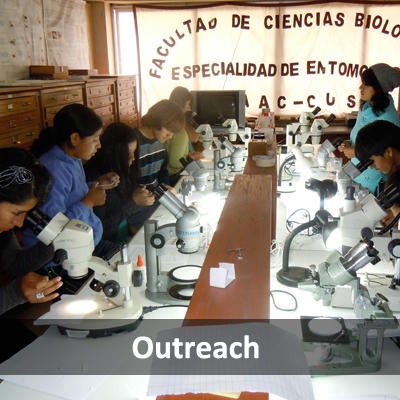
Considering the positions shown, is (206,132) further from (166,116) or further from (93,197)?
(93,197)

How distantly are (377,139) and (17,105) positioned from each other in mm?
2632

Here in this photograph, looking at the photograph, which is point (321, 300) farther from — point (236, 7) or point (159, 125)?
point (236, 7)

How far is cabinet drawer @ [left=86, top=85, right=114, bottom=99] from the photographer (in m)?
5.08

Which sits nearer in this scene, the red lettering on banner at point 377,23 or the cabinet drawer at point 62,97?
the cabinet drawer at point 62,97

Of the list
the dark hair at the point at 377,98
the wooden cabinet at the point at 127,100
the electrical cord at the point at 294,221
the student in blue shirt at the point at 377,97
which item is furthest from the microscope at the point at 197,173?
the wooden cabinet at the point at 127,100

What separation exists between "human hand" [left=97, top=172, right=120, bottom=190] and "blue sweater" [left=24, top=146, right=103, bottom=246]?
0.41 ft

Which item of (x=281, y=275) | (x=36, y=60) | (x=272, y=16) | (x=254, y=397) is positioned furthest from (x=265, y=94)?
(x=254, y=397)

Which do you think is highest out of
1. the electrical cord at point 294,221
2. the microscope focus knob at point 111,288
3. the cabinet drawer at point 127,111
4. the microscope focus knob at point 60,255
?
the cabinet drawer at point 127,111

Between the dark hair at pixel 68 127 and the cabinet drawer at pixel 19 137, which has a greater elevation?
the dark hair at pixel 68 127

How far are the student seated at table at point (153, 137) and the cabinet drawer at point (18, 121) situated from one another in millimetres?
973

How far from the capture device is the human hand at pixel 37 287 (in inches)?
70.9

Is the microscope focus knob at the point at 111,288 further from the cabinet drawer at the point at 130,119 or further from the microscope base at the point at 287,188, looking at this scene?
the cabinet drawer at the point at 130,119

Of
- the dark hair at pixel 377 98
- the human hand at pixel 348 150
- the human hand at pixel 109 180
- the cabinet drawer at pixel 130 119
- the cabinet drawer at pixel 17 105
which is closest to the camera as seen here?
the human hand at pixel 109 180

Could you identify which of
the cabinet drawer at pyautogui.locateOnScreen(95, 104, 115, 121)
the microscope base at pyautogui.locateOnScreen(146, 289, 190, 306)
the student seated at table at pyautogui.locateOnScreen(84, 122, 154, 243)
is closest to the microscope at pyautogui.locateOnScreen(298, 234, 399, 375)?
the microscope base at pyautogui.locateOnScreen(146, 289, 190, 306)
